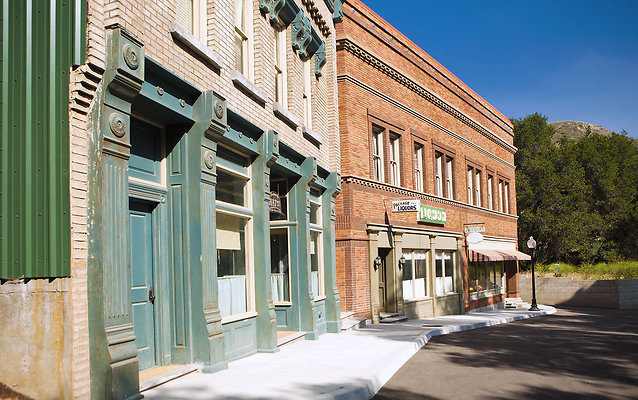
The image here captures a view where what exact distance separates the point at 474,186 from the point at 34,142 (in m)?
24.4

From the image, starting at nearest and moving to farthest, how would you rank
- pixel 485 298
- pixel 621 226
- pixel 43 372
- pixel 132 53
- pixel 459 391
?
pixel 43 372
pixel 132 53
pixel 459 391
pixel 485 298
pixel 621 226

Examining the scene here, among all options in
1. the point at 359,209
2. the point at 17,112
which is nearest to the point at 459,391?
the point at 17,112

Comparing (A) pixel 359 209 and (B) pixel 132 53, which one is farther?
(A) pixel 359 209

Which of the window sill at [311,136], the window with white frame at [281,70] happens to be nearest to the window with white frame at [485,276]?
the window sill at [311,136]

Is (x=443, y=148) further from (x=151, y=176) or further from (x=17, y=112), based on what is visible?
(x=17, y=112)

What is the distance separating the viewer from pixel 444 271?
23812 millimetres

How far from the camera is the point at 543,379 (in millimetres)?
9250

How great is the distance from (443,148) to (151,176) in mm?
17747

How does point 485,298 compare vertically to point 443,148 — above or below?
below

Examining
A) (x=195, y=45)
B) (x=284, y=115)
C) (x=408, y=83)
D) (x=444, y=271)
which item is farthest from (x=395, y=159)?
(x=195, y=45)

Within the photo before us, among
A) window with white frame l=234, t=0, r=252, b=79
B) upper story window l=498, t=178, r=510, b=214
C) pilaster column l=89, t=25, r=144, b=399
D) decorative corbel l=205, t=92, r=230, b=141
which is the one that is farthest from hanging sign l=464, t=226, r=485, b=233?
pilaster column l=89, t=25, r=144, b=399

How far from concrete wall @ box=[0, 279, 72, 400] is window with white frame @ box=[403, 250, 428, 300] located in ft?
50.6

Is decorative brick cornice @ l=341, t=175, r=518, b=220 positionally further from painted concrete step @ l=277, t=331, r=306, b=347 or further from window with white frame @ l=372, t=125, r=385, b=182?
painted concrete step @ l=277, t=331, r=306, b=347

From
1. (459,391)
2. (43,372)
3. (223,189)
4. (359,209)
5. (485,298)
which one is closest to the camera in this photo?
(43,372)
